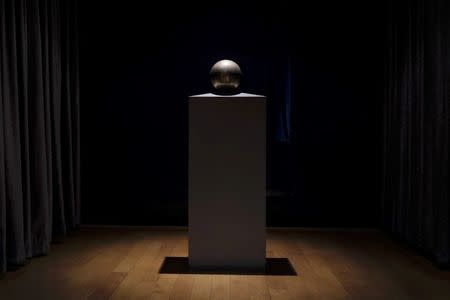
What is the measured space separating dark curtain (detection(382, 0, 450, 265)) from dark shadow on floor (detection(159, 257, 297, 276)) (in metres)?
0.84

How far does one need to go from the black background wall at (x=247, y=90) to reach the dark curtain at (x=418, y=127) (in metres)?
0.21

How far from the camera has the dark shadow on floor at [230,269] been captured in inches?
109

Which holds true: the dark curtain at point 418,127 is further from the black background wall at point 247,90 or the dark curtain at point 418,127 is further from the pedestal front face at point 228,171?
the pedestal front face at point 228,171

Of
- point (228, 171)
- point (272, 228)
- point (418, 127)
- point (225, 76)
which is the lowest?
point (272, 228)

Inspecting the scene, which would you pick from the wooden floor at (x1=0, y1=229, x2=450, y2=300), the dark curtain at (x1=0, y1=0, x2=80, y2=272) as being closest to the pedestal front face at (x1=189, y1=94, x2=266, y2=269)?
the wooden floor at (x1=0, y1=229, x2=450, y2=300)

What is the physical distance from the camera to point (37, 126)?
313 centimetres

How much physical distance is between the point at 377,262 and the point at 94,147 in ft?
7.37

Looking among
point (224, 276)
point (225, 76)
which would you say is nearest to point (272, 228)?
point (224, 276)

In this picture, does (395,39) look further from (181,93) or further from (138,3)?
(138,3)

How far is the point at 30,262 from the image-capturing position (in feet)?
9.70

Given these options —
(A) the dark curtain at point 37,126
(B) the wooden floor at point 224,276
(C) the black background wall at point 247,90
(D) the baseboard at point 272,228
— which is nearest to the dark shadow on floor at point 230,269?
(B) the wooden floor at point 224,276

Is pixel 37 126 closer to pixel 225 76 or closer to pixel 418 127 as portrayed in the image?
pixel 225 76

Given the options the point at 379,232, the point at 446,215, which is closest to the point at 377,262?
the point at 446,215

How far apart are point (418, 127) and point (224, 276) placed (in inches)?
61.0
